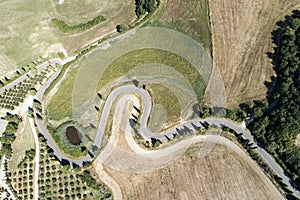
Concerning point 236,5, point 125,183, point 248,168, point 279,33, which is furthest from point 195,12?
point 125,183

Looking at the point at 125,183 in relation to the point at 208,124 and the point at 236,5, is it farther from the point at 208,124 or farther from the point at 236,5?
the point at 236,5

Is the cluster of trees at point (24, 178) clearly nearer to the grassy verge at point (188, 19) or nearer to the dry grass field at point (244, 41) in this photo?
the grassy verge at point (188, 19)

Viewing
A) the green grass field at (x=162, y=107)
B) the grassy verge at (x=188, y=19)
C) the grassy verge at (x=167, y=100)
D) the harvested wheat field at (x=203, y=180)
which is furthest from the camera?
the grassy verge at (x=188, y=19)

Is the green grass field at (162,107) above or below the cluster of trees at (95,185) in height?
above

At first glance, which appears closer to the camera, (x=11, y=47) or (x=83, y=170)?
(x=83, y=170)

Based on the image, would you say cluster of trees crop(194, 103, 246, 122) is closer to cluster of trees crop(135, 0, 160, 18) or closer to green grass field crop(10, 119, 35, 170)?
cluster of trees crop(135, 0, 160, 18)

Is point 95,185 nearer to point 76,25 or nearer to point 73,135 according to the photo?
point 73,135

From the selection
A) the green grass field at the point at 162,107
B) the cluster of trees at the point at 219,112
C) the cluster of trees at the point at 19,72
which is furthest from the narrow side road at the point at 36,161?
the cluster of trees at the point at 219,112
